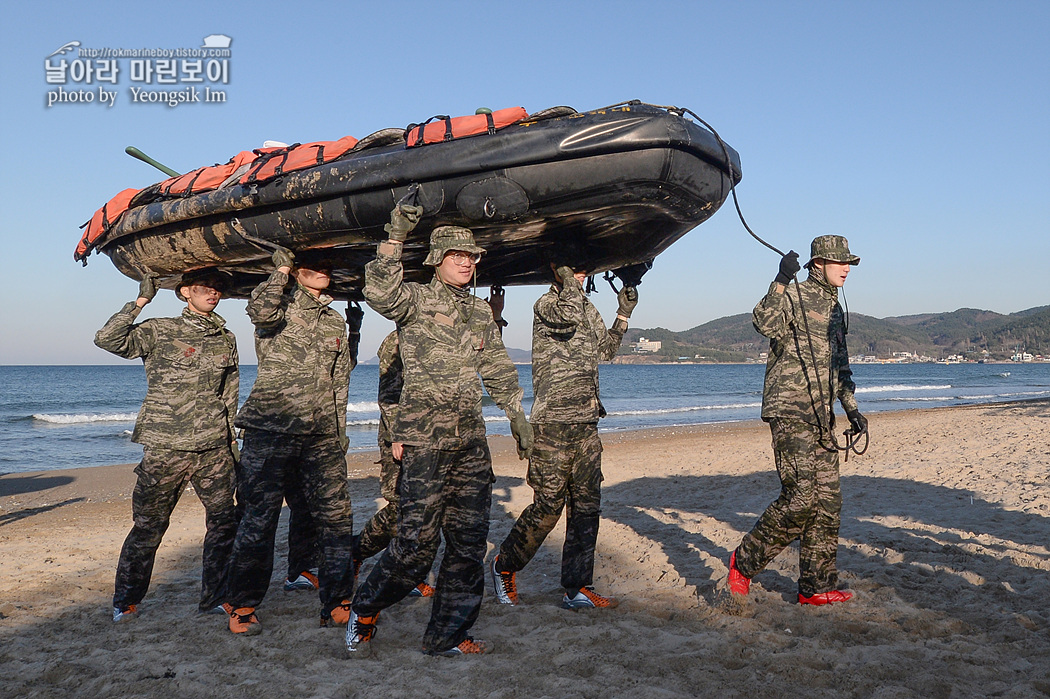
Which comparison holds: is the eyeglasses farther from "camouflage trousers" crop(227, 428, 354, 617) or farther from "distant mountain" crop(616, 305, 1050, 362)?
"distant mountain" crop(616, 305, 1050, 362)

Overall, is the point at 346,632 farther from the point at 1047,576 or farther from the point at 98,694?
the point at 1047,576

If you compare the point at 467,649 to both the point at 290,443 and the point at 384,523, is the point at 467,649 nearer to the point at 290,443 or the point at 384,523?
the point at 384,523

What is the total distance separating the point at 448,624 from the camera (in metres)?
3.46

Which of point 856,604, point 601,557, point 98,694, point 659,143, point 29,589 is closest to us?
point 98,694

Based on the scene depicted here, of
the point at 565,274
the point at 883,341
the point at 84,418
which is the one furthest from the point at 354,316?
the point at 883,341

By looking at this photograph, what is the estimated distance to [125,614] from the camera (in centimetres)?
416

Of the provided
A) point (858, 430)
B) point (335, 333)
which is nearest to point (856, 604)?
point (858, 430)

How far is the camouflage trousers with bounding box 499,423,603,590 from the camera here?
419 centimetres

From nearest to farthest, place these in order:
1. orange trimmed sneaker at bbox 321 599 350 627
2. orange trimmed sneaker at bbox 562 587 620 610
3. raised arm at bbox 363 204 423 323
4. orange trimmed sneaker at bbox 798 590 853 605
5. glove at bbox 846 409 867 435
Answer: raised arm at bbox 363 204 423 323, orange trimmed sneaker at bbox 321 599 350 627, orange trimmed sneaker at bbox 798 590 853 605, orange trimmed sneaker at bbox 562 587 620 610, glove at bbox 846 409 867 435

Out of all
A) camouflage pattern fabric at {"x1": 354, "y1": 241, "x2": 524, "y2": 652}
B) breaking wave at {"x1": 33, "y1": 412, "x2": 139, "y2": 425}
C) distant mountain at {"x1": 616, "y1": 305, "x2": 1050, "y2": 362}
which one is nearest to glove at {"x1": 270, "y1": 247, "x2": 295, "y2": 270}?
camouflage pattern fabric at {"x1": 354, "y1": 241, "x2": 524, "y2": 652}

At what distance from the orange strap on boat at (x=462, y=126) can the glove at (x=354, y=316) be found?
202 centimetres

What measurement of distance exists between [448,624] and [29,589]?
3523mm

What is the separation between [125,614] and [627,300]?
3915mm

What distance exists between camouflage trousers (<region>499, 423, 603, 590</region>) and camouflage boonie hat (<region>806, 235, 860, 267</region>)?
1881 millimetres
